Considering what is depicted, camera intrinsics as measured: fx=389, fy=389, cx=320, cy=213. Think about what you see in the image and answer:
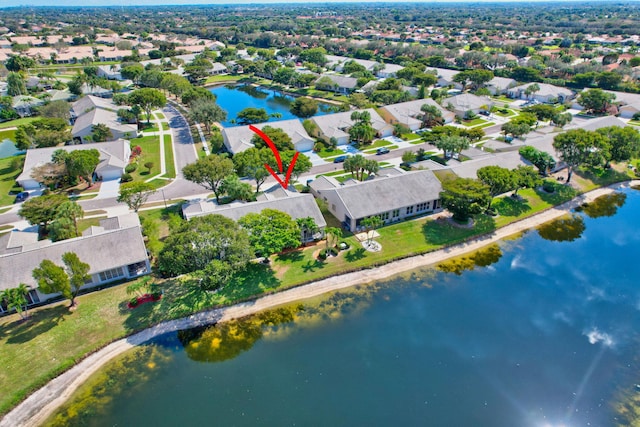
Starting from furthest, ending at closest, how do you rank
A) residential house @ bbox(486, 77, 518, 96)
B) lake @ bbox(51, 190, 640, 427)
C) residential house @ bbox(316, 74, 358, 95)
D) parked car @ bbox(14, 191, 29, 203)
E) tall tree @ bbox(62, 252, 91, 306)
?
1. residential house @ bbox(316, 74, 358, 95)
2. residential house @ bbox(486, 77, 518, 96)
3. parked car @ bbox(14, 191, 29, 203)
4. tall tree @ bbox(62, 252, 91, 306)
5. lake @ bbox(51, 190, 640, 427)

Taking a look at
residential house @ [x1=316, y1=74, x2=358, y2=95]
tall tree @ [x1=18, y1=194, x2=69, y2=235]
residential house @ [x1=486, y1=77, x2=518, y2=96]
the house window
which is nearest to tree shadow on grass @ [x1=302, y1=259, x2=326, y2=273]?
the house window

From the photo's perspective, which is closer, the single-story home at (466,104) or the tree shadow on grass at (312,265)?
the tree shadow on grass at (312,265)

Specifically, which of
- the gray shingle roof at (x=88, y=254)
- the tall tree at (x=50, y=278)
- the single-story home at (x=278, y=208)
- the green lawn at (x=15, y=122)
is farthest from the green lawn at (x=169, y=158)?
the green lawn at (x=15, y=122)

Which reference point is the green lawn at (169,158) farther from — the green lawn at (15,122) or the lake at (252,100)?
the green lawn at (15,122)

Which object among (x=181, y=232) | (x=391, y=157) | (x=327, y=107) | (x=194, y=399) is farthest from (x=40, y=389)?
(x=327, y=107)

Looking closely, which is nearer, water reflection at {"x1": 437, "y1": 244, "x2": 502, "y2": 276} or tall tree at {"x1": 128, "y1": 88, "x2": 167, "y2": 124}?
water reflection at {"x1": 437, "y1": 244, "x2": 502, "y2": 276}

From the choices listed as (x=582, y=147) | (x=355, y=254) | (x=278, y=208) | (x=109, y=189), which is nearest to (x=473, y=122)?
(x=582, y=147)

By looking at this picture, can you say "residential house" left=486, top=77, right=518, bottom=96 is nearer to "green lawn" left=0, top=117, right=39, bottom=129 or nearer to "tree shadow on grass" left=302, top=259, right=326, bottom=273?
"tree shadow on grass" left=302, top=259, right=326, bottom=273

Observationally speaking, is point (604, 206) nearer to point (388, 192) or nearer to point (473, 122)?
point (388, 192)
